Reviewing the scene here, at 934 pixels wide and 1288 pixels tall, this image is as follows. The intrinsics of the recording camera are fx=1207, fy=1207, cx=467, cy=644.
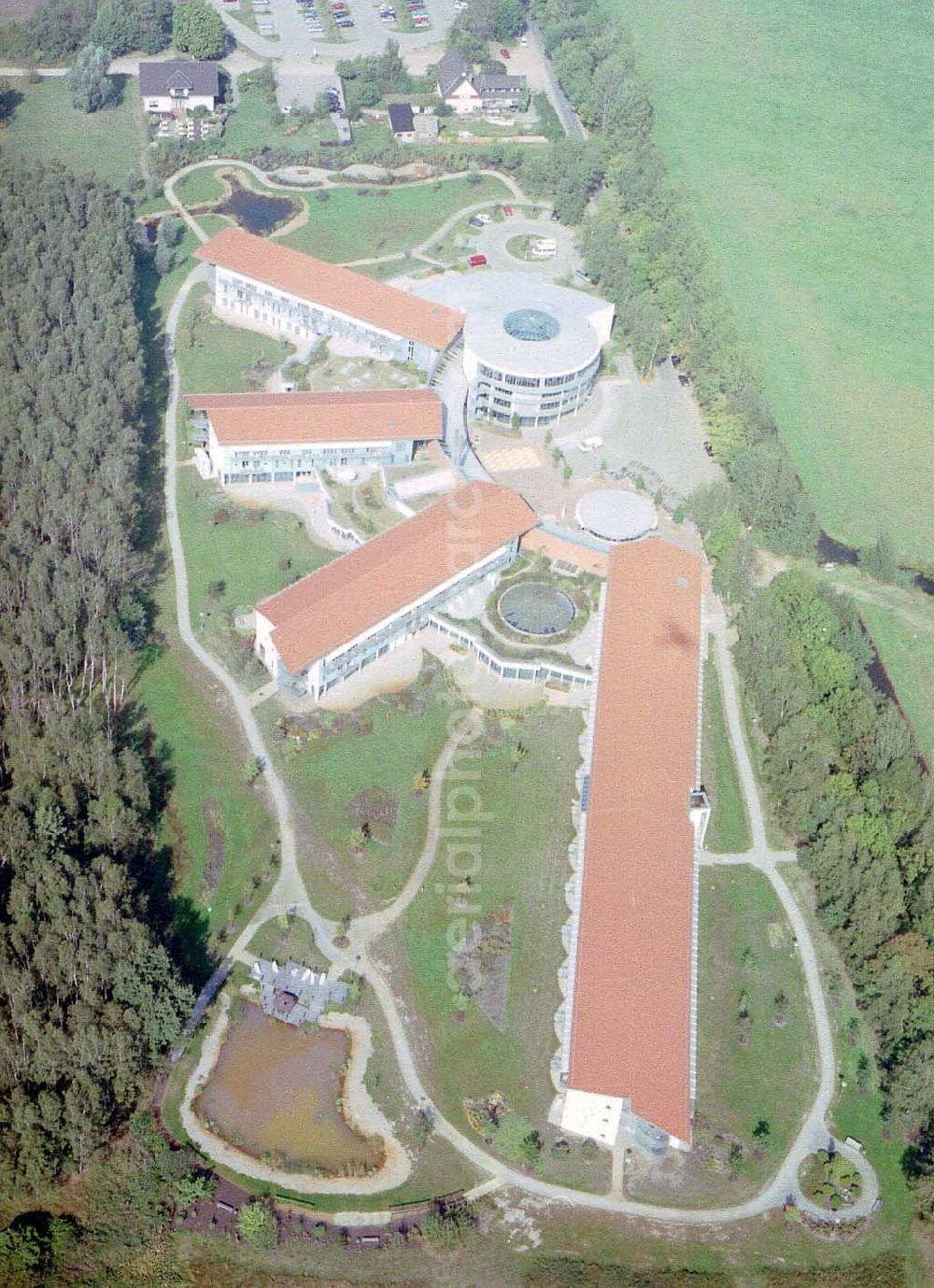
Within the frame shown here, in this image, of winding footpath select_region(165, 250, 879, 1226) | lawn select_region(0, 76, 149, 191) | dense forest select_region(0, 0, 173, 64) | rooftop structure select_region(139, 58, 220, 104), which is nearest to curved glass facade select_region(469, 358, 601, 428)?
winding footpath select_region(165, 250, 879, 1226)

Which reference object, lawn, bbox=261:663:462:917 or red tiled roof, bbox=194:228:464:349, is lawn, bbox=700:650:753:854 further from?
red tiled roof, bbox=194:228:464:349

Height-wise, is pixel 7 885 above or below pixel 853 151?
below

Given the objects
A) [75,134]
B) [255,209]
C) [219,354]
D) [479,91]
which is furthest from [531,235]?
[75,134]

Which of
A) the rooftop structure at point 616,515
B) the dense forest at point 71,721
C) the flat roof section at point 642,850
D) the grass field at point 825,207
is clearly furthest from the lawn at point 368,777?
the grass field at point 825,207

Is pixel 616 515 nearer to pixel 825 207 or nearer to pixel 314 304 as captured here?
pixel 314 304

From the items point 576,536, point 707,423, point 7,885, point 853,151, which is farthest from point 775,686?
point 853,151

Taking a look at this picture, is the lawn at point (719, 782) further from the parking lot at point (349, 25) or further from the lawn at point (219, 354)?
the parking lot at point (349, 25)

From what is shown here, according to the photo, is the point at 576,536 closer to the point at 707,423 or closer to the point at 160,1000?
the point at 707,423
